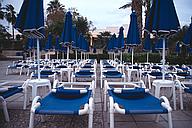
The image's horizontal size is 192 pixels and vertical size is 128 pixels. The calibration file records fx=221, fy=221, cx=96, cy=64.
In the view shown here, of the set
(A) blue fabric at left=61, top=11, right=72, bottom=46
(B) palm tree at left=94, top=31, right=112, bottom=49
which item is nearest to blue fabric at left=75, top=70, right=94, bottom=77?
(A) blue fabric at left=61, top=11, right=72, bottom=46

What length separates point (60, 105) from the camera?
3.24 meters

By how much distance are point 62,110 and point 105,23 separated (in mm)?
47979

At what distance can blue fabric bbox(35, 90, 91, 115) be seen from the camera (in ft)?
9.33

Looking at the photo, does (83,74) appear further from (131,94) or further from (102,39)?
(102,39)

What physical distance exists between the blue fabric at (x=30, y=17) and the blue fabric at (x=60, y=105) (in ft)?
4.71

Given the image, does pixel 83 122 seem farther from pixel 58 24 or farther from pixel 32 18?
pixel 58 24

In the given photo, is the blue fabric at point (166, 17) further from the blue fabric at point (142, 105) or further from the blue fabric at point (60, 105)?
the blue fabric at point (60, 105)

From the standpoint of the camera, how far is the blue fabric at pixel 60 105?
2.84m

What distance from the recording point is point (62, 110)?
9.53ft

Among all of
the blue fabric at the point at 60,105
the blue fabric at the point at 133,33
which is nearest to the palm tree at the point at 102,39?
the blue fabric at the point at 133,33

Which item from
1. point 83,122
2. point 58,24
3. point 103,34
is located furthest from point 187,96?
point 103,34

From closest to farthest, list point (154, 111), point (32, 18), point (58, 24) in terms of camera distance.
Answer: point (154, 111)
point (32, 18)
point (58, 24)

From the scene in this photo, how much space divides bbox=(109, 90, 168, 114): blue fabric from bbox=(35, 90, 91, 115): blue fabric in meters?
0.56

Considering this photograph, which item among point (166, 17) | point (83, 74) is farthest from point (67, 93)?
point (83, 74)
